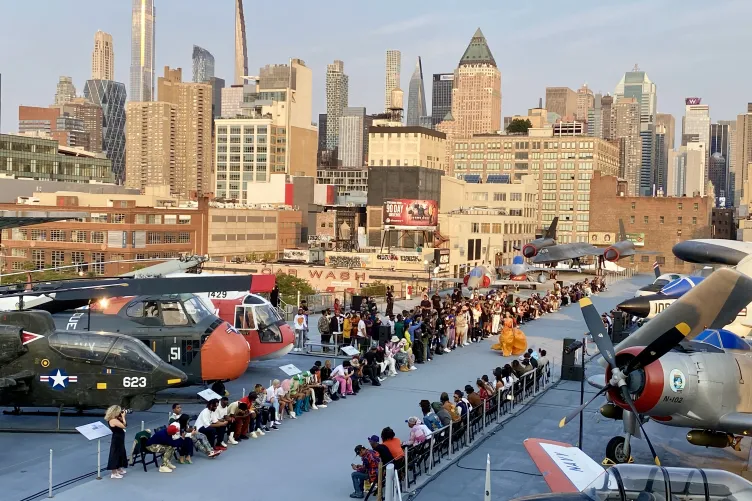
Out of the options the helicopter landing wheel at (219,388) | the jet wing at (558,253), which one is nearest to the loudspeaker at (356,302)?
the helicopter landing wheel at (219,388)

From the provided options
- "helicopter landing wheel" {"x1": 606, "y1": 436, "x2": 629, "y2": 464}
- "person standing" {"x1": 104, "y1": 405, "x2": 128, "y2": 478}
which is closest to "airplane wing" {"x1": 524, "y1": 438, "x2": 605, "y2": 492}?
"helicopter landing wheel" {"x1": 606, "y1": 436, "x2": 629, "y2": 464}

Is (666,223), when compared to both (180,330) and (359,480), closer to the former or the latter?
(180,330)

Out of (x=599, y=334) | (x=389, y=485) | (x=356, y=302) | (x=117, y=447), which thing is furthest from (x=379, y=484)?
(x=356, y=302)

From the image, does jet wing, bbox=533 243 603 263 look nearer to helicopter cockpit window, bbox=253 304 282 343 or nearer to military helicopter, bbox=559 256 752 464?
helicopter cockpit window, bbox=253 304 282 343

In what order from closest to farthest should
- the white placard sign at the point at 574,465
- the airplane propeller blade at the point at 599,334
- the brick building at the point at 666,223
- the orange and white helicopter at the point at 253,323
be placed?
the white placard sign at the point at 574,465 → the airplane propeller blade at the point at 599,334 → the orange and white helicopter at the point at 253,323 → the brick building at the point at 666,223

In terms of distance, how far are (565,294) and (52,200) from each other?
3103 inches

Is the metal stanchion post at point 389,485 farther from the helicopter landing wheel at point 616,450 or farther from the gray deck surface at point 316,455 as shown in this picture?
the helicopter landing wheel at point 616,450

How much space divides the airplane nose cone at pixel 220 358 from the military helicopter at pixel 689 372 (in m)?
8.92

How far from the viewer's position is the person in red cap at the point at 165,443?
16.4m

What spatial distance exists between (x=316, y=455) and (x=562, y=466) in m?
6.86

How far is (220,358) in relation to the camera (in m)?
21.1

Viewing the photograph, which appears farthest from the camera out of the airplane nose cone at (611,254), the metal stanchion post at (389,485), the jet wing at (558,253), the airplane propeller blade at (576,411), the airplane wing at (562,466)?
the airplane nose cone at (611,254)

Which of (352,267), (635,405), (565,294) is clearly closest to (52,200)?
(352,267)

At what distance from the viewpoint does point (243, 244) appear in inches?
4899
